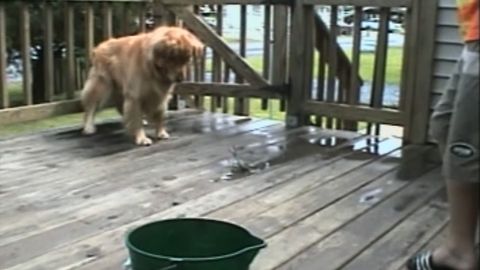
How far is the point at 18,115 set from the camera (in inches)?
183

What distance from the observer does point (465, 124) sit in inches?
75.5

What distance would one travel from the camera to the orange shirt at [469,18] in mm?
1941

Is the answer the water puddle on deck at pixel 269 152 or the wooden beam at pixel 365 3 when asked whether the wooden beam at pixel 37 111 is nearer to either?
the water puddle on deck at pixel 269 152

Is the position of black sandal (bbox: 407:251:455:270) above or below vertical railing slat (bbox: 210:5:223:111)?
below

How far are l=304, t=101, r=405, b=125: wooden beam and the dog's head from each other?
1058 millimetres

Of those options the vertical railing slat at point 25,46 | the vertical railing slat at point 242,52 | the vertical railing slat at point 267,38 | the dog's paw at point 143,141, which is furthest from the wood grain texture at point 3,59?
the vertical railing slat at point 267,38

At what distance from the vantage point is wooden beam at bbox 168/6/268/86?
524 cm

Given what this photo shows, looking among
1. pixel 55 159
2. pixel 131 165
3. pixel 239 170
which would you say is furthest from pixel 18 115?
pixel 239 170

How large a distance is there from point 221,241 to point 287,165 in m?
1.96

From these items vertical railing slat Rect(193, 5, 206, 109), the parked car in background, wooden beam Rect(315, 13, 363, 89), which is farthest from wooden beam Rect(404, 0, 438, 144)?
vertical railing slat Rect(193, 5, 206, 109)

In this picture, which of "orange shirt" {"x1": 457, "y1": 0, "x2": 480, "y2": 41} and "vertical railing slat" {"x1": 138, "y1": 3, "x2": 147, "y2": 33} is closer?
"orange shirt" {"x1": 457, "y1": 0, "x2": 480, "y2": 41}

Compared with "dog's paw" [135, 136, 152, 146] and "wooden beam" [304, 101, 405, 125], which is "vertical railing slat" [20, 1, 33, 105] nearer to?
"dog's paw" [135, 136, 152, 146]

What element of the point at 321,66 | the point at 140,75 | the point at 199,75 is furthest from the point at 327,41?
the point at 140,75

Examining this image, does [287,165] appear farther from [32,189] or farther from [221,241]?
[221,241]
